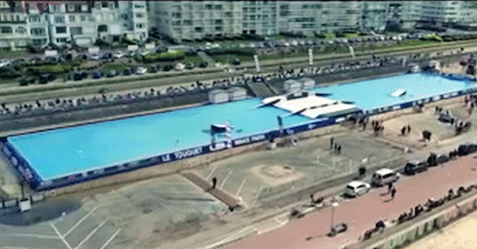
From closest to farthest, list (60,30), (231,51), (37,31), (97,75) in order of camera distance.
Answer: (97,75) < (37,31) < (231,51) < (60,30)

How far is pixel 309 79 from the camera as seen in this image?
58.1 metres

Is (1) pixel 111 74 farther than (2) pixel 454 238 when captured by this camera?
Yes

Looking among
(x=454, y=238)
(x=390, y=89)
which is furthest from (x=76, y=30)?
(x=454, y=238)

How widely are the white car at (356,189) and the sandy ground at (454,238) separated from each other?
553cm

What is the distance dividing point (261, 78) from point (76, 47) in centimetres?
3283

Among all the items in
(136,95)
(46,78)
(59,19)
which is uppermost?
(59,19)

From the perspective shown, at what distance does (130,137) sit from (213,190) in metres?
12.5

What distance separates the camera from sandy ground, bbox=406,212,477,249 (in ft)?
79.8

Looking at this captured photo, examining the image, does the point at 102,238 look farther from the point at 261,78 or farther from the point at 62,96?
the point at 261,78

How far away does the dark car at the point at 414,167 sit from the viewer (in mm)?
33688

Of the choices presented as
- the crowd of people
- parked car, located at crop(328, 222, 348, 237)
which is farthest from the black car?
parked car, located at crop(328, 222, 348, 237)

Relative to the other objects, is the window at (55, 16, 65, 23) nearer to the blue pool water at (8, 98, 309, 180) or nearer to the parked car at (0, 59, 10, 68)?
the parked car at (0, 59, 10, 68)

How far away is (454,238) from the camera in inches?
990

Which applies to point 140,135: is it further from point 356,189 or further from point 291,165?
point 356,189
